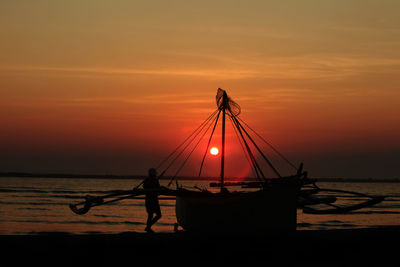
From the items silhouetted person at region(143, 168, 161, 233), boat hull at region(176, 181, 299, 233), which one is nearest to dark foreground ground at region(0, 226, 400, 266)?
boat hull at region(176, 181, 299, 233)

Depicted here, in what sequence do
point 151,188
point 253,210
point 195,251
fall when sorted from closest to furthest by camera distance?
point 195,251 < point 253,210 < point 151,188

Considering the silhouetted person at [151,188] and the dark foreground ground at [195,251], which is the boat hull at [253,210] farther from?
the dark foreground ground at [195,251]

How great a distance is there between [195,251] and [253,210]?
4438mm

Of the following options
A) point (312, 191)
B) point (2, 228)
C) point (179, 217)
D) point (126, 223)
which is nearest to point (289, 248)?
point (312, 191)

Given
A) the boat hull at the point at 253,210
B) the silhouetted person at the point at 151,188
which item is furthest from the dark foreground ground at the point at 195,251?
the silhouetted person at the point at 151,188

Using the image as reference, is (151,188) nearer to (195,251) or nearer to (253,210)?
(253,210)

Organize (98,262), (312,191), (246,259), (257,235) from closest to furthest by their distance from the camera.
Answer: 1. (98,262)
2. (246,259)
3. (257,235)
4. (312,191)

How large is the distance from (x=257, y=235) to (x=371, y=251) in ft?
12.9

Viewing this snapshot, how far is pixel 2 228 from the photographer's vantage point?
2527 cm

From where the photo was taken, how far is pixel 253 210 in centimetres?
1478

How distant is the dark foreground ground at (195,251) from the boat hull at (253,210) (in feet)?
5.77

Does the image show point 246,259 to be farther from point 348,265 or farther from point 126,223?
point 126,223

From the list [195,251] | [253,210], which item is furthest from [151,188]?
[195,251]

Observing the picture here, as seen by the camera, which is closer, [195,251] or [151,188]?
[195,251]
